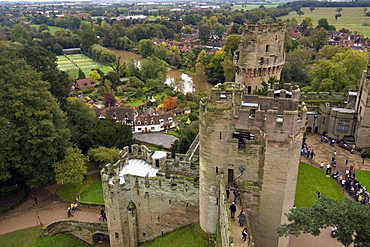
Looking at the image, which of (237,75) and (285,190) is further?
(237,75)

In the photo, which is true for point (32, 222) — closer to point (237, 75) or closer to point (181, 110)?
point (237, 75)

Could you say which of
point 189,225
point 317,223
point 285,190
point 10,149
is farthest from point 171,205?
point 10,149

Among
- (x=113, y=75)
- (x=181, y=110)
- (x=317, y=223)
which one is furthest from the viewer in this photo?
(x=113, y=75)

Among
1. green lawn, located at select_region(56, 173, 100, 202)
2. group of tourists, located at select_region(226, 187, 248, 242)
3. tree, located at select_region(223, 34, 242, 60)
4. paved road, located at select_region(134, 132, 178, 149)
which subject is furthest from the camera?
tree, located at select_region(223, 34, 242, 60)

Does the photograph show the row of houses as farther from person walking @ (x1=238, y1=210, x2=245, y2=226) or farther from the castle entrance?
person walking @ (x1=238, y1=210, x2=245, y2=226)

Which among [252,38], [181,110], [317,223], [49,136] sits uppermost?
Result: [252,38]

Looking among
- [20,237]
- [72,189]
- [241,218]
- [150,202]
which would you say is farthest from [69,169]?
[241,218]

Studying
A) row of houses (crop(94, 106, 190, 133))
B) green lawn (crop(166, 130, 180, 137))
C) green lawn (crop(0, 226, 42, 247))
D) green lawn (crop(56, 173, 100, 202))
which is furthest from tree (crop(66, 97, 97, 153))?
green lawn (crop(166, 130, 180, 137))
